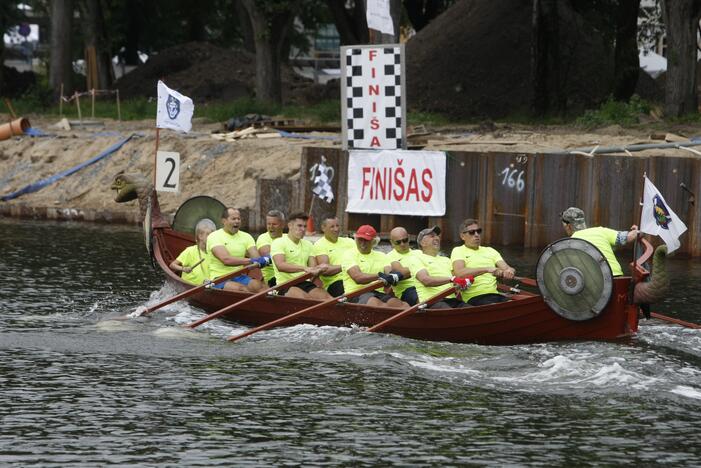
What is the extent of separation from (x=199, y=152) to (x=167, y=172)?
9.62 metres

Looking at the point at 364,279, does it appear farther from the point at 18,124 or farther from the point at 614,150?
the point at 18,124

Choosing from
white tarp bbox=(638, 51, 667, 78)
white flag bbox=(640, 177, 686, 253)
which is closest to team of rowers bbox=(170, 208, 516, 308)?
white flag bbox=(640, 177, 686, 253)

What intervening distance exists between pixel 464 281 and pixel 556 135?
14027 millimetres

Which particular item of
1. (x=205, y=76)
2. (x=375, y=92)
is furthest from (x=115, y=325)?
(x=205, y=76)

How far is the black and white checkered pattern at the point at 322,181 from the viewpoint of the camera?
2514 centimetres

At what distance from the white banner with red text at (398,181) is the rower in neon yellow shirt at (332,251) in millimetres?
7533

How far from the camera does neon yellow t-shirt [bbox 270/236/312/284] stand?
17109mm

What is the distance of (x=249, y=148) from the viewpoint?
2975cm

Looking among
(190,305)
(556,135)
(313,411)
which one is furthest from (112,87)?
(313,411)

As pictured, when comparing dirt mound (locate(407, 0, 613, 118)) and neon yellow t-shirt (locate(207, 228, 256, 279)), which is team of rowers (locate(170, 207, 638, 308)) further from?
dirt mound (locate(407, 0, 613, 118))

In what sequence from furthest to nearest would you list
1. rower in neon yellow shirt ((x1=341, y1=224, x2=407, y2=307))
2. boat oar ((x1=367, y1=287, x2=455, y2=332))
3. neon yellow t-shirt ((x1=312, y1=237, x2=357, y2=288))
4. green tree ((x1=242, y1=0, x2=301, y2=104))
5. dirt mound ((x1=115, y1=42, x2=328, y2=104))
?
dirt mound ((x1=115, y1=42, x2=328, y2=104)), green tree ((x1=242, y1=0, x2=301, y2=104)), neon yellow t-shirt ((x1=312, y1=237, x2=357, y2=288)), rower in neon yellow shirt ((x1=341, y1=224, x2=407, y2=307)), boat oar ((x1=367, y1=287, x2=455, y2=332))

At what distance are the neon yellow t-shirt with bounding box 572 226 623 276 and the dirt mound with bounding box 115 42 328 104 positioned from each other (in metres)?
31.9

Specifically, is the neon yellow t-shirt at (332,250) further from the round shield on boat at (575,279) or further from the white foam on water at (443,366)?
the round shield on boat at (575,279)

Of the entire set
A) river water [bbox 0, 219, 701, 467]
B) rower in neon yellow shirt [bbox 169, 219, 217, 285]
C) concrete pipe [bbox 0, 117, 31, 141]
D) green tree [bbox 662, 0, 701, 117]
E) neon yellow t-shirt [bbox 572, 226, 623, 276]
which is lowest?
river water [bbox 0, 219, 701, 467]
